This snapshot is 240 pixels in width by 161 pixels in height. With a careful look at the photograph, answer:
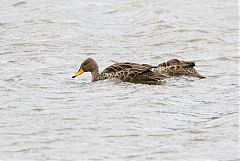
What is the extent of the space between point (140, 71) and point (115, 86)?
498mm

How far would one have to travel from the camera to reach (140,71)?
15414 mm

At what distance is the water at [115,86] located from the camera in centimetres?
1163

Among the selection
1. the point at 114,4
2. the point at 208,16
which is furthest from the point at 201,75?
the point at 114,4

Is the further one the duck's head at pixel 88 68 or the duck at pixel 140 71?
the duck's head at pixel 88 68

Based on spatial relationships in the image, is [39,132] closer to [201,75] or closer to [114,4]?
[201,75]

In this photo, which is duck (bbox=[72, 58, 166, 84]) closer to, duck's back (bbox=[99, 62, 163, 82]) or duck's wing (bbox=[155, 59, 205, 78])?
duck's back (bbox=[99, 62, 163, 82])

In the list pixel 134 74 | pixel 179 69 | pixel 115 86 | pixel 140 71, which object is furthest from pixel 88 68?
pixel 179 69

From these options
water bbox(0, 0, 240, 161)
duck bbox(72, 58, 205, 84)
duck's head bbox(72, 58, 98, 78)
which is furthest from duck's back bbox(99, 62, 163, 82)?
duck's head bbox(72, 58, 98, 78)

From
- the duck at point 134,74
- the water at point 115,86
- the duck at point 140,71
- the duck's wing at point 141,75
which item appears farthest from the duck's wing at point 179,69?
the duck's wing at point 141,75

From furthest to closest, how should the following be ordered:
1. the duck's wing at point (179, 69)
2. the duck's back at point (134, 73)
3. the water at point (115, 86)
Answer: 1. the duck's wing at point (179, 69)
2. the duck's back at point (134, 73)
3. the water at point (115, 86)

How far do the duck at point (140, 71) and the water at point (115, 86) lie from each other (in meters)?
0.15

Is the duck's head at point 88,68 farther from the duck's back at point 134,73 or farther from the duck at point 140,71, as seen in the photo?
the duck's back at point 134,73

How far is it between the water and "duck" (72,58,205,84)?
15 centimetres

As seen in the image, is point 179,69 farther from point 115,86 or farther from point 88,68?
point 88,68
